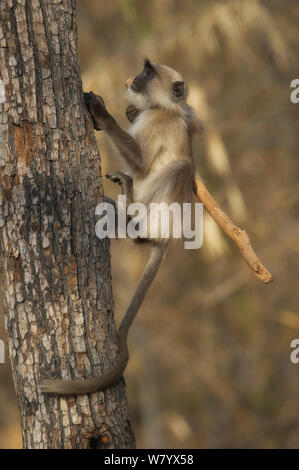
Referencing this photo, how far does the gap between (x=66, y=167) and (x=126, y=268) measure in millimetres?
8499

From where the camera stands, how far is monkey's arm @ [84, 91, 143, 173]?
13.0 feet

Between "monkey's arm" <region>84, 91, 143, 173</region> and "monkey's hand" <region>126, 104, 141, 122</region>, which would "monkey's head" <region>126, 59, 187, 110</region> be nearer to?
"monkey's hand" <region>126, 104, 141, 122</region>

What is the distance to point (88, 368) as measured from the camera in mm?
3389

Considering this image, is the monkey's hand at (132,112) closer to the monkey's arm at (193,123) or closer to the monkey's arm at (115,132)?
the monkey's arm at (193,123)

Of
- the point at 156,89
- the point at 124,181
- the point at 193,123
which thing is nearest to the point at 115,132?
the point at 124,181

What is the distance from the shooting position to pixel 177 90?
5.09 meters

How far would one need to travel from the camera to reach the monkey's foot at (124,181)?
4781 mm

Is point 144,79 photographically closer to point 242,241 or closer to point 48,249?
point 242,241

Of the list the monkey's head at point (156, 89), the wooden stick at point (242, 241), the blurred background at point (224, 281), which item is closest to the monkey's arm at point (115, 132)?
the monkey's head at point (156, 89)

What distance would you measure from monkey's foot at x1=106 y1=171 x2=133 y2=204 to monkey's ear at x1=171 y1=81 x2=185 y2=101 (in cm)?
74

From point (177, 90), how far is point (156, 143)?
43cm

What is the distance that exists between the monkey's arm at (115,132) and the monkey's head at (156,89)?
1.45 ft

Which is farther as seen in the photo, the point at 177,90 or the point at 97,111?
the point at 177,90
